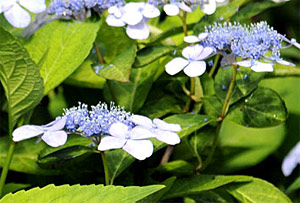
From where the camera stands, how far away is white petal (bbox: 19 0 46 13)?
27.5 inches

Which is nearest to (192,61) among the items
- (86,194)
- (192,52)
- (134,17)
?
(192,52)

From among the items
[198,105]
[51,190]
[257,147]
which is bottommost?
[257,147]

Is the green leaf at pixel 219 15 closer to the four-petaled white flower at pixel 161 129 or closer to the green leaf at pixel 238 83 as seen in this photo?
the green leaf at pixel 238 83

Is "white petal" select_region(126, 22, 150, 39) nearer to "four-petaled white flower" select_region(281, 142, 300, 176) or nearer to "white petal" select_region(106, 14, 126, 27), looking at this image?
"white petal" select_region(106, 14, 126, 27)

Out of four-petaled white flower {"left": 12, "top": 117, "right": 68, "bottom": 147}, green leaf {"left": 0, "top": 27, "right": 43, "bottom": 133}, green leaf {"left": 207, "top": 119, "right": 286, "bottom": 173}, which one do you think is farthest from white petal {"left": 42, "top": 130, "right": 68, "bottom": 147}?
green leaf {"left": 207, "top": 119, "right": 286, "bottom": 173}

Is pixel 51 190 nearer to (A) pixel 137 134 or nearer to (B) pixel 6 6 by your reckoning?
(A) pixel 137 134

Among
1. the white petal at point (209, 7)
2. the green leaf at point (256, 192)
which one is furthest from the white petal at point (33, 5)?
the green leaf at point (256, 192)

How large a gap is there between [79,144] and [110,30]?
0.25 meters

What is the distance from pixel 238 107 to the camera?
0.71 meters

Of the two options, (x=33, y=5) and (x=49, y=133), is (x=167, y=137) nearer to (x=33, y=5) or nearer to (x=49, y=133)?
(x=49, y=133)

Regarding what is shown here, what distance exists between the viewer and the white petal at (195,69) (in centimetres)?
61

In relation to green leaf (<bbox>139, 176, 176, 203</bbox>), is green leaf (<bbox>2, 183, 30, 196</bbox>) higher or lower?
lower

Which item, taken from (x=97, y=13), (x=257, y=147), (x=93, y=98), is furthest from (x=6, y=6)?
(x=257, y=147)

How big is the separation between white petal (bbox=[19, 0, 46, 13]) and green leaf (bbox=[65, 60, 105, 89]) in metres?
0.13
